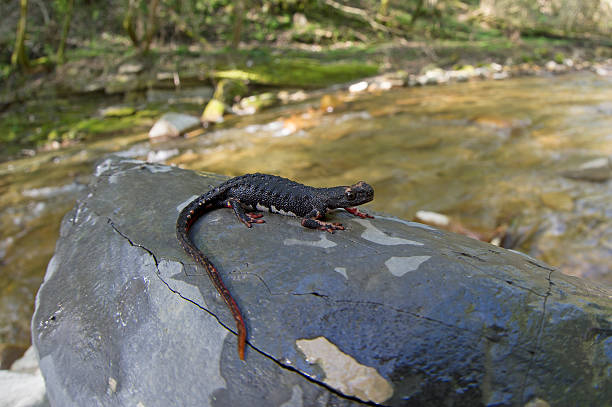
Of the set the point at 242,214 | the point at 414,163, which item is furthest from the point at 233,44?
the point at 242,214

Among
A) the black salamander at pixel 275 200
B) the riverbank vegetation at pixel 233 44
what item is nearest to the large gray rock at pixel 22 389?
the black salamander at pixel 275 200

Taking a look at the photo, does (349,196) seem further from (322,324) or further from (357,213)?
(322,324)

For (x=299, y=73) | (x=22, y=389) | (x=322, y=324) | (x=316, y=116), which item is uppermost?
(x=322, y=324)

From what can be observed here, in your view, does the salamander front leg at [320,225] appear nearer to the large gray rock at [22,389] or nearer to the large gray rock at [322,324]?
the large gray rock at [322,324]

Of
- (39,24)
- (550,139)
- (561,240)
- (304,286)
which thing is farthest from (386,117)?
(39,24)

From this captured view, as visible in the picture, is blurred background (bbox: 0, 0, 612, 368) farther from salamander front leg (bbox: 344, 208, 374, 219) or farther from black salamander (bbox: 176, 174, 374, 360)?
black salamander (bbox: 176, 174, 374, 360)

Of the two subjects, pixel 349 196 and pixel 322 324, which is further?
pixel 349 196
